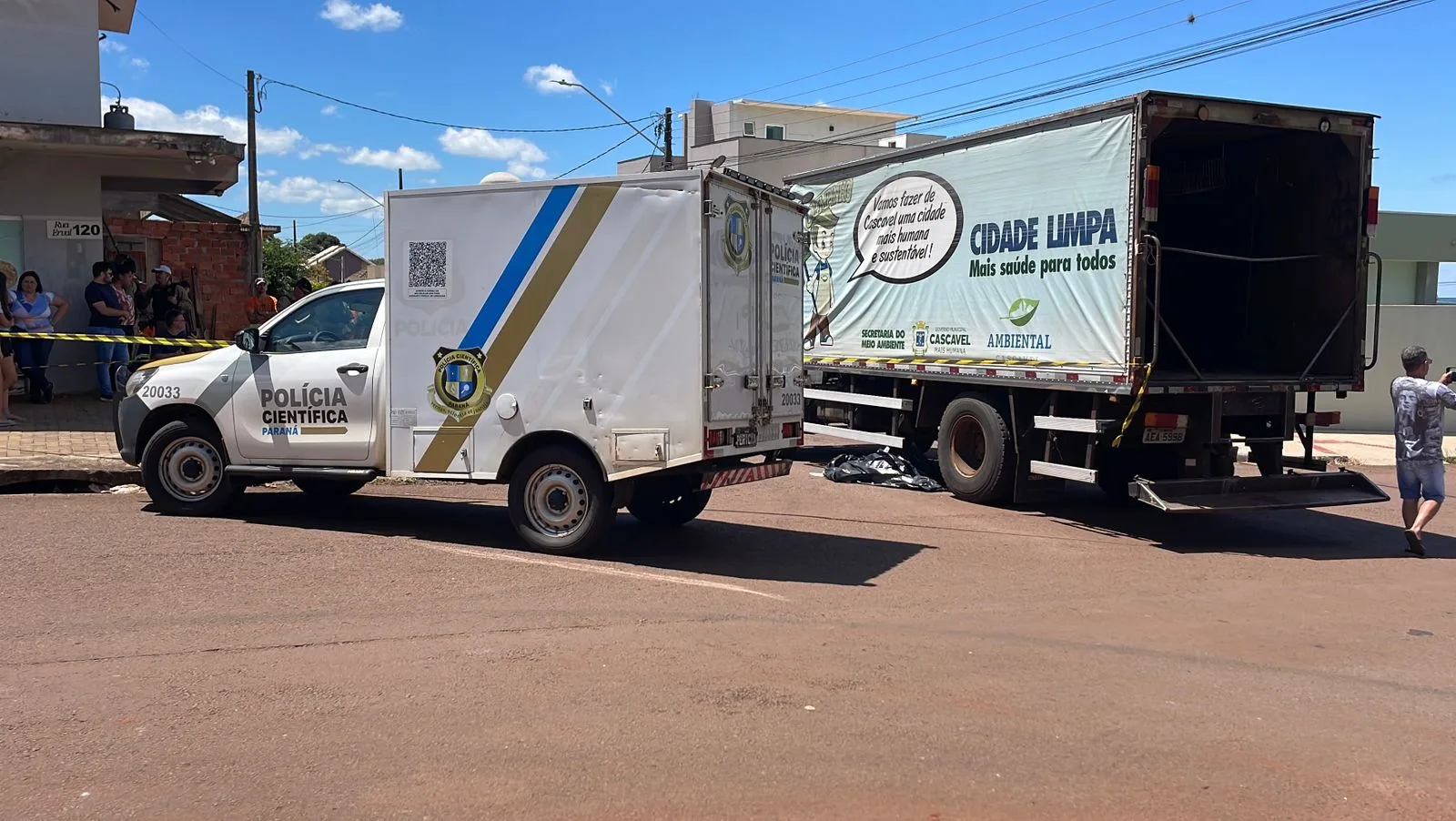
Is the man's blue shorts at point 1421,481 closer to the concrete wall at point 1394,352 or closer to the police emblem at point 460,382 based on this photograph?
the police emblem at point 460,382

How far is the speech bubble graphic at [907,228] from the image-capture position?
11281mm

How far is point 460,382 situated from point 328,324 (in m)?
1.52

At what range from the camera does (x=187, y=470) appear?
29.9 feet

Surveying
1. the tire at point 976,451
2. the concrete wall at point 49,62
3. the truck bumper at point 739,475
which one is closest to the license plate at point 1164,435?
the tire at point 976,451

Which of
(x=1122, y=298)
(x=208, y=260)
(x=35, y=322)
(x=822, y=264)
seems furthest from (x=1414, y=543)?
(x=208, y=260)

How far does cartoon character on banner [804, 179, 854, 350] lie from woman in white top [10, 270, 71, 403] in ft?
30.5

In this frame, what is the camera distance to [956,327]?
11.2 meters

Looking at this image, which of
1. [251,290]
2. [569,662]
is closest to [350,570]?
[569,662]

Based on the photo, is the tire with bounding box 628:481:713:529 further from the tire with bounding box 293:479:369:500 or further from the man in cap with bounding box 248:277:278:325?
the man in cap with bounding box 248:277:278:325

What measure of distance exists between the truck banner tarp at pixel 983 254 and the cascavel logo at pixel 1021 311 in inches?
0.4

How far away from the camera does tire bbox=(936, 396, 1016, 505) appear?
→ 10.5 meters

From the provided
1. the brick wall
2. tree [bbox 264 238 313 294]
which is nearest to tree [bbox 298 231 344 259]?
tree [bbox 264 238 313 294]

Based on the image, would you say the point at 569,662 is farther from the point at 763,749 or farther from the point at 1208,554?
the point at 1208,554

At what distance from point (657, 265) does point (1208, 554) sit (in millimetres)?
5009
